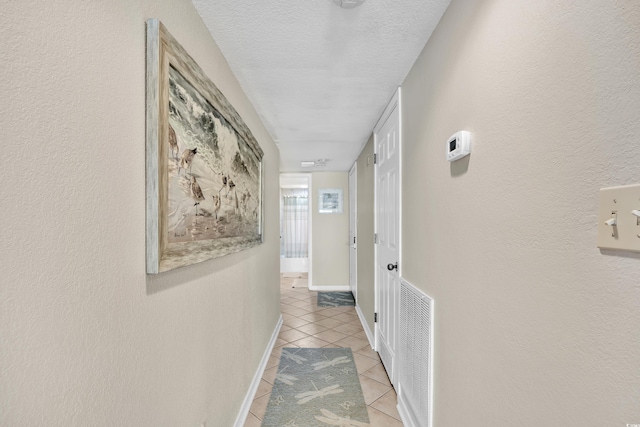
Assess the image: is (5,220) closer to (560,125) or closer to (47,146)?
(47,146)

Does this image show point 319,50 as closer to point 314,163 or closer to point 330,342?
point 330,342

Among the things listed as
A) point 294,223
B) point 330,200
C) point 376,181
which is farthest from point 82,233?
point 294,223

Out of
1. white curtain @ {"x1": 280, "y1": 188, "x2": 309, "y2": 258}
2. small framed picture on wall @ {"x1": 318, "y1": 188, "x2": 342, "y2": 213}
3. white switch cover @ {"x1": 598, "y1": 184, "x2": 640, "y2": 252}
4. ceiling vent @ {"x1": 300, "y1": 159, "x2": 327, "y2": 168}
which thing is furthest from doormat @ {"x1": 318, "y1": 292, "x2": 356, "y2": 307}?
white switch cover @ {"x1": 598, "y1": 184, "x2": 640, "y2": 252}

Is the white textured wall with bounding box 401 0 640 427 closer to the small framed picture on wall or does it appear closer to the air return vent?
the air return vent

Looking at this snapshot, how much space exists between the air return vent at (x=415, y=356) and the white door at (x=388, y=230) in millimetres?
236

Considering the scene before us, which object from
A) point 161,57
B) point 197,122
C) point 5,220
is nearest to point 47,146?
point 5,220

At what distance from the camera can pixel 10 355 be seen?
51 cm

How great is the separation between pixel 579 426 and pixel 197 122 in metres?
1.45

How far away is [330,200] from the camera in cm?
558

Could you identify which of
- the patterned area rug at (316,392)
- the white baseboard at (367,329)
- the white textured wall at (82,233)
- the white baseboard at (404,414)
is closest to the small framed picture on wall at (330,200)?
the white baseboard at (367,329)

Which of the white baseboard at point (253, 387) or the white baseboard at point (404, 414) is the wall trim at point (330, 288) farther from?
the white baseboard at point (404, 414)

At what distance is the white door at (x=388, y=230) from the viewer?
7.17 feet

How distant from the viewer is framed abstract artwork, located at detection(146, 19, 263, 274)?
0.91 metres

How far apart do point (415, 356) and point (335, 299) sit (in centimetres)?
327
